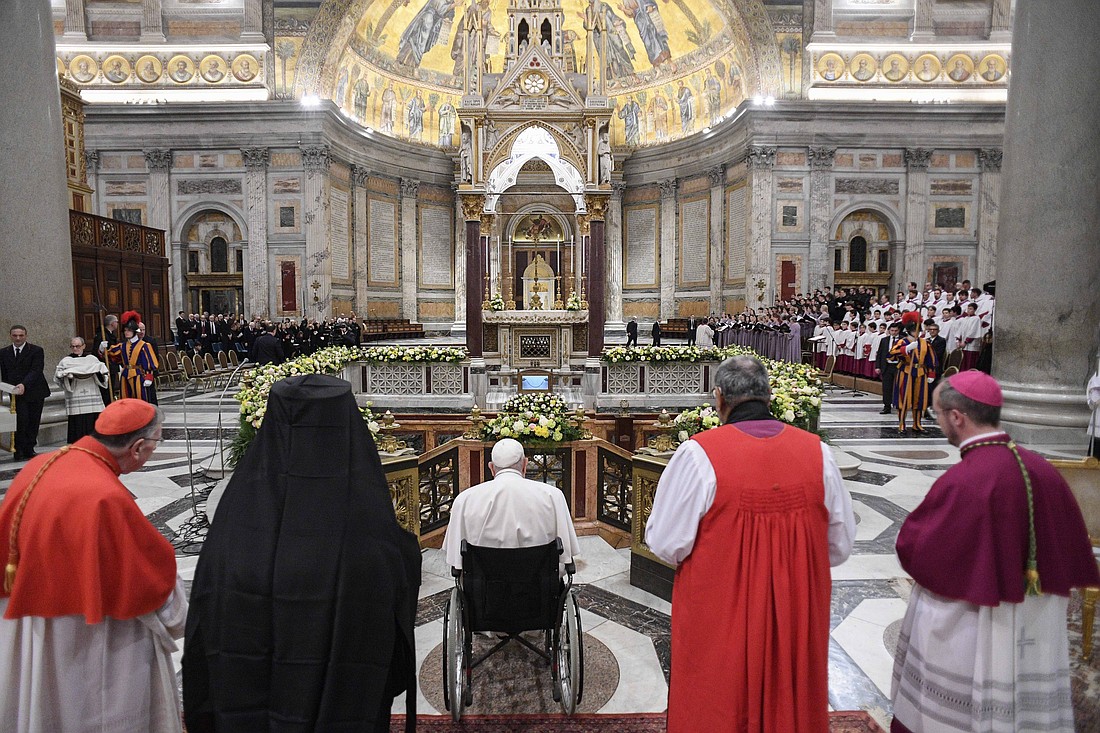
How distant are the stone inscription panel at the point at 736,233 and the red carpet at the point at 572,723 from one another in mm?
22510

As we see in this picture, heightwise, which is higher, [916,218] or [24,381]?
[916,218]

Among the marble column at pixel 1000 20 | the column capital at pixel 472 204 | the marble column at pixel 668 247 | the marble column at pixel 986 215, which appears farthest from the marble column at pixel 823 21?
the column capital at pixel 472 204

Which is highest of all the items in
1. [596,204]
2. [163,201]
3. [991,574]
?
[163,201]

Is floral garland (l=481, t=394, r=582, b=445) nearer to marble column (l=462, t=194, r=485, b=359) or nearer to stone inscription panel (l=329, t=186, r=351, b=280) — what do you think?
marble column (l=462, t=194, r=485, b=359)

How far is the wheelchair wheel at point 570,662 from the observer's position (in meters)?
3.21

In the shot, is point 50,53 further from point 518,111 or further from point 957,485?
point 957,485

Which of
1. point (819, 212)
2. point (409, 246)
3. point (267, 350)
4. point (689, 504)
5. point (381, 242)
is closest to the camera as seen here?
point (689, 504)

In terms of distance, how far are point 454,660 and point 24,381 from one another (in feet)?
26.6

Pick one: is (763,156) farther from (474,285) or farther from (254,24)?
(254,24)

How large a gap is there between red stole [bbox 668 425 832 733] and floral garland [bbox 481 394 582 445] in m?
3.44

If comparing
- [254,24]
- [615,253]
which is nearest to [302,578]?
[254,24]

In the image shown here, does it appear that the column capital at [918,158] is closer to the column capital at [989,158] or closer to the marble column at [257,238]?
the column capital at [989,158]

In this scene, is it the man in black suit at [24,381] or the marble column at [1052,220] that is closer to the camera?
the marble column at [1052,220]

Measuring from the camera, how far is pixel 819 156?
76.5 ft
